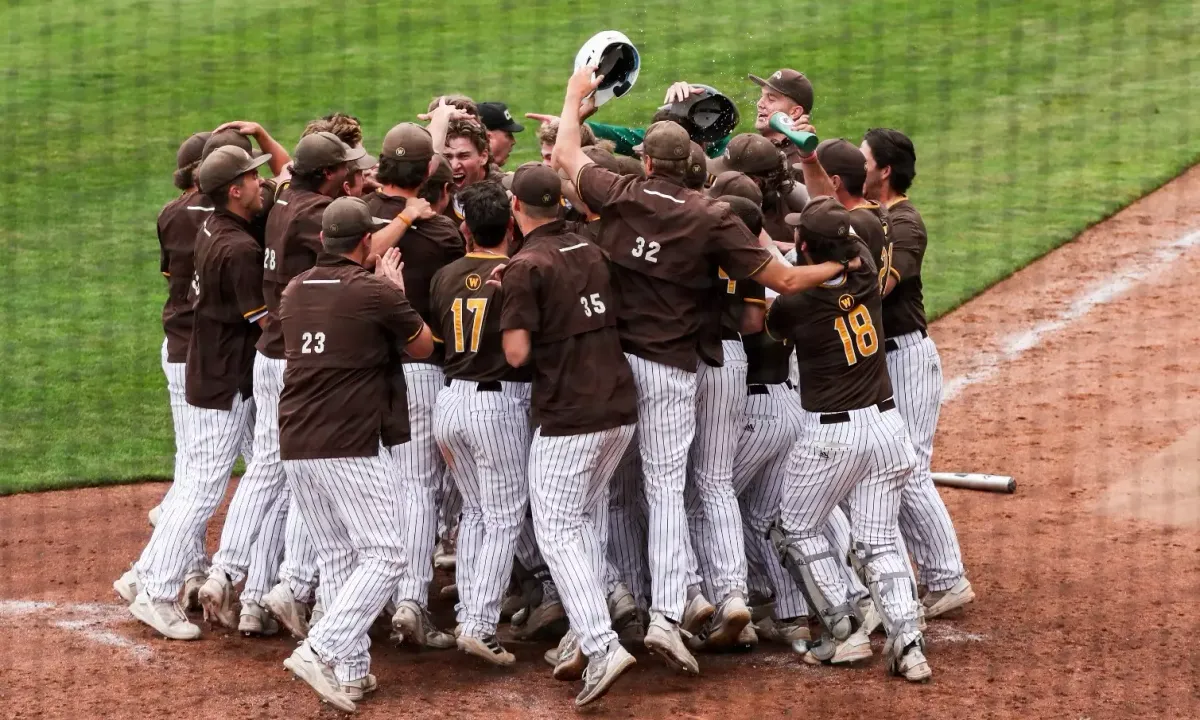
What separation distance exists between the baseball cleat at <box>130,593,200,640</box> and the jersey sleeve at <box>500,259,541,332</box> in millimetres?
1845

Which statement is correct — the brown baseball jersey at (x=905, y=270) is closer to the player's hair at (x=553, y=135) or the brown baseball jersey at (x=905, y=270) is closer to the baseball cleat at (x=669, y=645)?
the player's hair at (x=553, y=135)

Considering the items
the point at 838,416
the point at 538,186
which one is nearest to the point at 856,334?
the point at 838,416

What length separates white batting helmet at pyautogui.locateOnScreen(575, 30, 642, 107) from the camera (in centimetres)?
646

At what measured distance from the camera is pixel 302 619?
6.34m

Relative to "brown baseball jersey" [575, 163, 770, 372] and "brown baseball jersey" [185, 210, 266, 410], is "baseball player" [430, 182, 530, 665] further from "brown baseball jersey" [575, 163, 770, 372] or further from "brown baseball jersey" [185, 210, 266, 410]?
"brown baseball jersey" [185, 210, 266, 410]

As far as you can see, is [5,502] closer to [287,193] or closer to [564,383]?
[287,193]

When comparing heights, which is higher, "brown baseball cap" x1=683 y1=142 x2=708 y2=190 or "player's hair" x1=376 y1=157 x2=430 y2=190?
"brown baseball cap" x1=683 y1=142 x2=708 y2=190

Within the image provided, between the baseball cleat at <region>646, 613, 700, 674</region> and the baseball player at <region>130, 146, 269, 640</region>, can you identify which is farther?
the baseball player at <region>130, 146, 269, 640</region>

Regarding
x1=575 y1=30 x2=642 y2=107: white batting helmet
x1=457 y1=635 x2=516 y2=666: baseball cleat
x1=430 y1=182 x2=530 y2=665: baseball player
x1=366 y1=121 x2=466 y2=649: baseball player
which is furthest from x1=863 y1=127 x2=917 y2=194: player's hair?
x1=457 y1=635 x2=516 y2=666: baseball cleat

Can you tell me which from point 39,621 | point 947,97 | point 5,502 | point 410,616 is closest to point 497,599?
point 410,616

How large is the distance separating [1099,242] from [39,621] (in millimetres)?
7882

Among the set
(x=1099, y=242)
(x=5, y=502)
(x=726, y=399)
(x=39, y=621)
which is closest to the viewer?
(x=726, y=399)

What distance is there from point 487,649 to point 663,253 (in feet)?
5.22

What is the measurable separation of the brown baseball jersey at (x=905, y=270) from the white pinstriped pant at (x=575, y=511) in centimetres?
140
